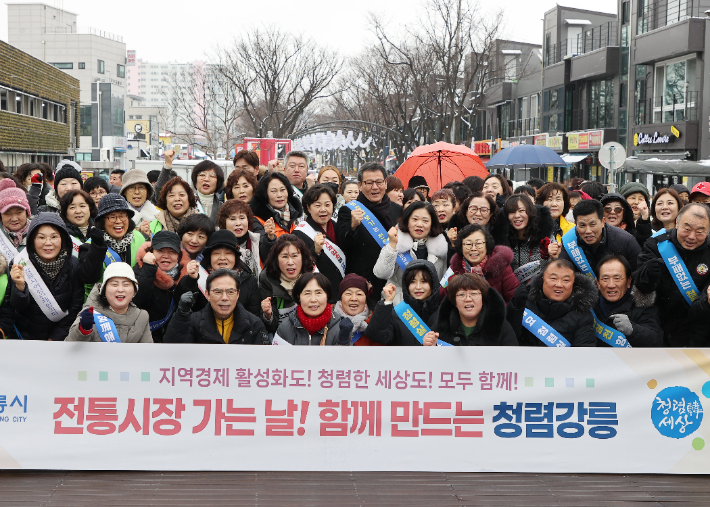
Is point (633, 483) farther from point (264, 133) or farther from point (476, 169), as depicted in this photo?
point (264, 133)

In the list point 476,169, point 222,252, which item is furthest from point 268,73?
point 222,252

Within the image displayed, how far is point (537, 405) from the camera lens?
4.69m

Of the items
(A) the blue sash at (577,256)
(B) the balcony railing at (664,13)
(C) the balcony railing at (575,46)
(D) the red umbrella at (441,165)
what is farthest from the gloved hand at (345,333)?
(C) the balcony railing at (575,46)

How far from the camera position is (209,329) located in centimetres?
489

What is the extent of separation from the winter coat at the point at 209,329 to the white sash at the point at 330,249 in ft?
4.22

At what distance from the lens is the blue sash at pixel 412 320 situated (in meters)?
5.11

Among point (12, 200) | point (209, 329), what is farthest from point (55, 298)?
point (12, 200)

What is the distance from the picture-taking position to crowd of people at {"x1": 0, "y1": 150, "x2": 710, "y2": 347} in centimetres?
496

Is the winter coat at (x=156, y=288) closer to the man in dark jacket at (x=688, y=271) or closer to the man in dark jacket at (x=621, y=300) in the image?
the man in dark jacket at (x=621, y=300)

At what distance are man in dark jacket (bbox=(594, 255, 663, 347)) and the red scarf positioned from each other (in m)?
1.83

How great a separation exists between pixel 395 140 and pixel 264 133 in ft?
25.4

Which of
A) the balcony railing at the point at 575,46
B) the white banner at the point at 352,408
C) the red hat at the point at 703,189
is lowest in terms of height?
the white banner at the point at 352,408

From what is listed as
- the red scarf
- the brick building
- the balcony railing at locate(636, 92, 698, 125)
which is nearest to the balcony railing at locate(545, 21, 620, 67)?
the balcony railing at locate(636, 92, 698, 125)

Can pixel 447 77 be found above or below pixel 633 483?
above
